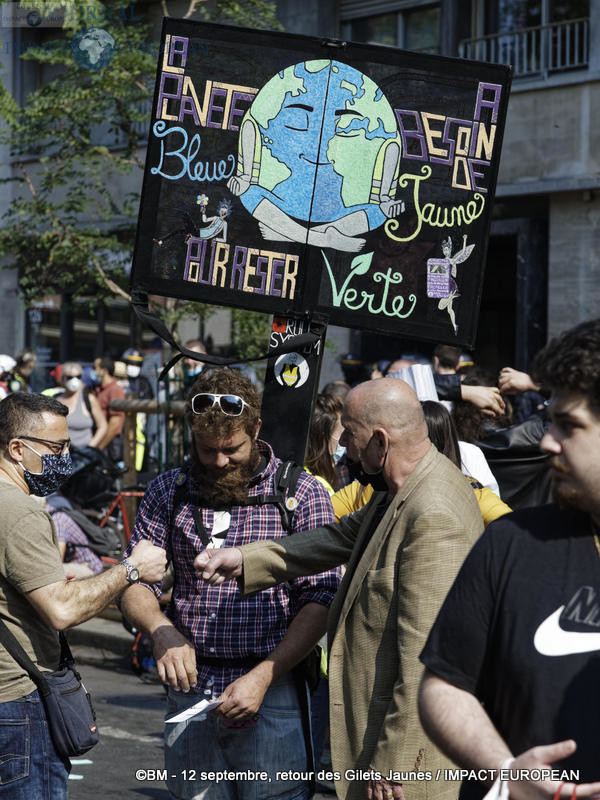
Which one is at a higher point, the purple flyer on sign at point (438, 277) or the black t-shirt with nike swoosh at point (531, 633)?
the purple flyer on sign at point (438, 277)

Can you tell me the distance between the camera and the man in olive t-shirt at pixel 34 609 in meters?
3.68

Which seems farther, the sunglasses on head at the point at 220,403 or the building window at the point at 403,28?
the building window at the point at 403,28

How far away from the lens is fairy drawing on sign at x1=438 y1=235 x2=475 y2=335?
15.5ft

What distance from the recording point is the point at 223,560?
11.6 feet

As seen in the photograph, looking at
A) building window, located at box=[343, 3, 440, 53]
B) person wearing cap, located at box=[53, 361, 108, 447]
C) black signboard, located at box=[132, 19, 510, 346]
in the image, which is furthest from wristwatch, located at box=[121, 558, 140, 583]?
building window, located at box=[343, 3, 440, 53]

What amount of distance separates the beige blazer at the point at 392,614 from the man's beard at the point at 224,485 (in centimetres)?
30

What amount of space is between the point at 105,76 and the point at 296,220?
9.43 meters

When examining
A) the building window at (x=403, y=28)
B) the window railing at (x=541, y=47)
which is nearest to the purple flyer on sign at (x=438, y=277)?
the window railing at (x=541, y=47)

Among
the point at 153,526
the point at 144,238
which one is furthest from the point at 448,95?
the point at 153,526

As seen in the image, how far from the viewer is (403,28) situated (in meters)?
17.2

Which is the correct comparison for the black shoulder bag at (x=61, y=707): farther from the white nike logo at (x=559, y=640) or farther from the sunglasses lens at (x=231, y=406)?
the white nike logo at (x=559, y=640)

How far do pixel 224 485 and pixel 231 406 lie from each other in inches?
10.6

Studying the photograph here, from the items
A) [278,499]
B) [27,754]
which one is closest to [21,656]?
[27,754]
